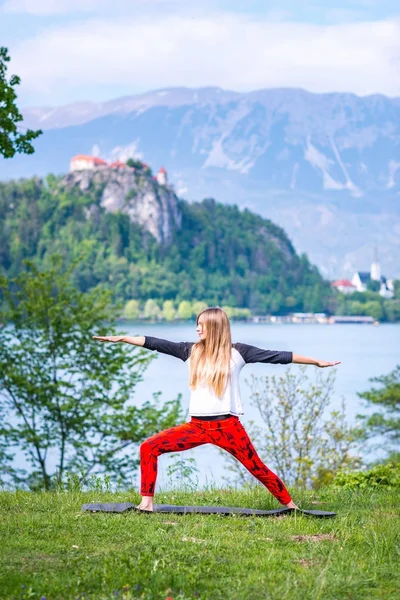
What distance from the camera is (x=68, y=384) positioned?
24.3 meters

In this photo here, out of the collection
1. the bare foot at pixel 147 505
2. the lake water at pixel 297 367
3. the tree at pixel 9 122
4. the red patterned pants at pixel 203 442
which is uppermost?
the tree at pixel 9 122

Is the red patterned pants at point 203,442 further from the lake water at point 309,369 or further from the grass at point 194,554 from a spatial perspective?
the lake water at point 309,369

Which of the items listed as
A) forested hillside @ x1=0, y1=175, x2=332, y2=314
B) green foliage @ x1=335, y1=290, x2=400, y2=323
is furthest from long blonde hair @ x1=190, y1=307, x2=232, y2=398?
green foliage @ x1=335, y1=290, x2=400, y2=323

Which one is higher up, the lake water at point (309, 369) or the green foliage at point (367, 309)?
the green foliage at point (367, 309)

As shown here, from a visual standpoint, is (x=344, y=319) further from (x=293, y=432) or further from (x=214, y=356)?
(x=214, y=356)

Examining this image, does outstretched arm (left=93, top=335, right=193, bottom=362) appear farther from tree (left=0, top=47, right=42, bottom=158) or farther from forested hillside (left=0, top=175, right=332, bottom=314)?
forested hillside (left=0, top=175, right=332, bottom=314)

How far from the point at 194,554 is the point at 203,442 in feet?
4.78

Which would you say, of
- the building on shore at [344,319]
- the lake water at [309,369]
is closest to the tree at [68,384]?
the lake water at [309,369]

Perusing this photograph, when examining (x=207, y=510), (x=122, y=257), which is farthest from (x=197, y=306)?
(x=207, y=510)

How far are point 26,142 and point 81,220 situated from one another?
172m

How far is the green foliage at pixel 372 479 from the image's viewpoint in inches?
362

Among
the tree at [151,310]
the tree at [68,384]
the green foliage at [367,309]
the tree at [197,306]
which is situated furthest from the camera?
the green foliage at [367,309]

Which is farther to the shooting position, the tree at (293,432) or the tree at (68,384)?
the tree at (68,384)

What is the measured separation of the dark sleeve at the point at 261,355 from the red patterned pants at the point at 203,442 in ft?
1.50
